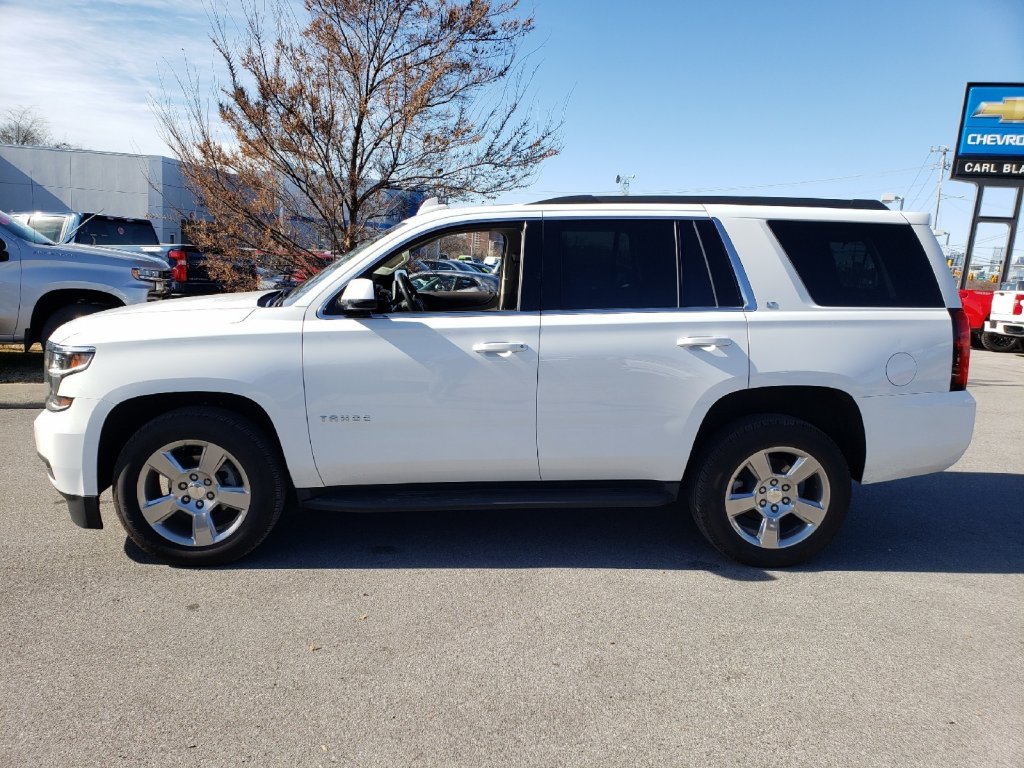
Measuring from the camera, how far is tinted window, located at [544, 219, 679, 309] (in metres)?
4.17

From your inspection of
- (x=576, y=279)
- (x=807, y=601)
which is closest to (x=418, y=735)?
(x=807, y=601)

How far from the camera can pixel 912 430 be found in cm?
421

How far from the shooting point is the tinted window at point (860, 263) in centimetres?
423

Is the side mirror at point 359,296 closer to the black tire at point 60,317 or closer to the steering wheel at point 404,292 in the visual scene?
the steering wheel at point 404,292

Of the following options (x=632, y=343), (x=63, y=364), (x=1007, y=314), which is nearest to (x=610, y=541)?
(x=632, y=343)

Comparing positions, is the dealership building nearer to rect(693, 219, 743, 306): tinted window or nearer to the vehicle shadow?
the vehicle shadow

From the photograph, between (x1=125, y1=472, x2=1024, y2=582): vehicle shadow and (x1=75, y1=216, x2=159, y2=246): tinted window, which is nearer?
(x1=125, y1=472, x2=1024, y2=582): vehicle shadow

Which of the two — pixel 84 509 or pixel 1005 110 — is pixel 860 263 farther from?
pixel 1005 110

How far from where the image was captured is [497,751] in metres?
2.66

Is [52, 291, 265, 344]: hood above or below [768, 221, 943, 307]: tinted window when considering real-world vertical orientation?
below

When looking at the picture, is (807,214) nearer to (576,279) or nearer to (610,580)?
(576,279)

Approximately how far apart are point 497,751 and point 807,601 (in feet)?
6.38

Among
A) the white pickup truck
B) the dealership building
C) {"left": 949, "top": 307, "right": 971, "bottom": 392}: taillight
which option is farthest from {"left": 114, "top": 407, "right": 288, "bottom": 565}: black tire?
the dealership building

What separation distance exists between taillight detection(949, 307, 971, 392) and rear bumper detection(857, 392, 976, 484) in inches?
2.6
